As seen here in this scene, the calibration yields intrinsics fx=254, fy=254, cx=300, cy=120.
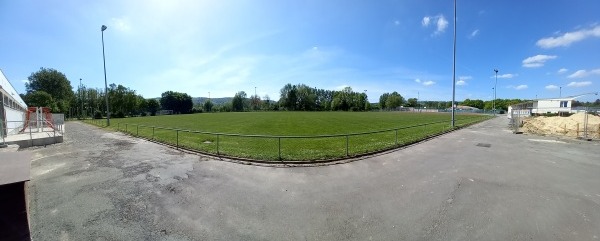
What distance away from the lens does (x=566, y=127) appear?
62.3 ft

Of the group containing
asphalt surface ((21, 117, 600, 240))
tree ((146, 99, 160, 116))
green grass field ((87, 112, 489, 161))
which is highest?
tree ((146, 99, 160, 116))

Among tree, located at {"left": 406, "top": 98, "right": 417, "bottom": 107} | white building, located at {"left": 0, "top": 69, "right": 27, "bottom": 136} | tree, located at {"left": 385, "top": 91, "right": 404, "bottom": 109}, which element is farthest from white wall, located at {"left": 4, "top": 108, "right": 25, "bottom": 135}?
tree, located at {"left": 406, "top": 98, "right": 417, "bottom": 107}

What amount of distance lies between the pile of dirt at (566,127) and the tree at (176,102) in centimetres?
11701

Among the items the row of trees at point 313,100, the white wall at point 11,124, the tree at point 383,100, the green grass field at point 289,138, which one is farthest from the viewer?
the tree at point 383,100

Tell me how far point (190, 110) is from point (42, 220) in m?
121

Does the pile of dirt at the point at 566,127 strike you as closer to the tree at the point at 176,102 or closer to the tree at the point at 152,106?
the tree at the point at 176,102

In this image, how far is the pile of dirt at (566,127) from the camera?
17.5m

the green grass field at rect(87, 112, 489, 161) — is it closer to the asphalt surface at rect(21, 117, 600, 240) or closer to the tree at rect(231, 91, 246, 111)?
the asphalt surface at rect(21, 117, 600, 240)

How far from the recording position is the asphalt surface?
15.1ft

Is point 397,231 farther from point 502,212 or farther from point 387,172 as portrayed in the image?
point 387,172

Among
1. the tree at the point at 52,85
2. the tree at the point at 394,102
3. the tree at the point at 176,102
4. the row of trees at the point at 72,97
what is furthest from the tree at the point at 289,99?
the tree at the point at 52,85

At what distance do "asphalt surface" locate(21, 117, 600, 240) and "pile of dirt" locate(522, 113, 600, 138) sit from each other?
1099 cm

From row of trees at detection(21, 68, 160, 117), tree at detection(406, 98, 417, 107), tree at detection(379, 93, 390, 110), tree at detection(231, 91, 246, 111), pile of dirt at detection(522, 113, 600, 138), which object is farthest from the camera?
tree at detection(406, 98, 417, 107)

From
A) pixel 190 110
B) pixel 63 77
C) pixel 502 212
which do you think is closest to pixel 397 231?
pixel 502 212
